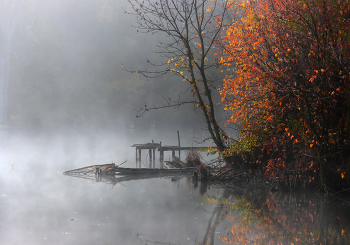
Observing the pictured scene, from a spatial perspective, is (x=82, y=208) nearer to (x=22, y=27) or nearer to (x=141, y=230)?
(x=141, y=230)

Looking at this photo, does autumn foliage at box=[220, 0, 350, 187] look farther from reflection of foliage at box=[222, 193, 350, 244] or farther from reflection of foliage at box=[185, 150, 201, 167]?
reflection of foliage at box=[185, 150, 201, 167]

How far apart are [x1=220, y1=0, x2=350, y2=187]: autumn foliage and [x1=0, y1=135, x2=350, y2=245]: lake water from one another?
1525 mm

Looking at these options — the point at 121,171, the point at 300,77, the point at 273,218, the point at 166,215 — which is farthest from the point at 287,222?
the point at 121,171

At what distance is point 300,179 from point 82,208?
633 cm

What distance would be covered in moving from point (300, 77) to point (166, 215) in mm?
4928

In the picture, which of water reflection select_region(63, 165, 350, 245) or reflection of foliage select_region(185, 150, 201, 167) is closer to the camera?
water reflection select_region(63, 165, 350, 245)

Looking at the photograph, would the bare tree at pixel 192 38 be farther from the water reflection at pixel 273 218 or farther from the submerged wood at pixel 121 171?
the water reflection at pixel 273 218

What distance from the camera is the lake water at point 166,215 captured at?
6125mm

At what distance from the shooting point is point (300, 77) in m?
8.94

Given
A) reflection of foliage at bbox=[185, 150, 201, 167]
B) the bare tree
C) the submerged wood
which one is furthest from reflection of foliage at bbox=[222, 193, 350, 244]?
reflection of foliage at bbox=[185, 150, 201, 167]

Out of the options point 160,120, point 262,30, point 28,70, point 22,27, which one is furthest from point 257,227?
point 22,27

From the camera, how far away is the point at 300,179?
10250mm

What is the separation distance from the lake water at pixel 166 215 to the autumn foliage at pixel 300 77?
5.00 ft

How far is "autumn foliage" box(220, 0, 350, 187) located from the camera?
797cm
